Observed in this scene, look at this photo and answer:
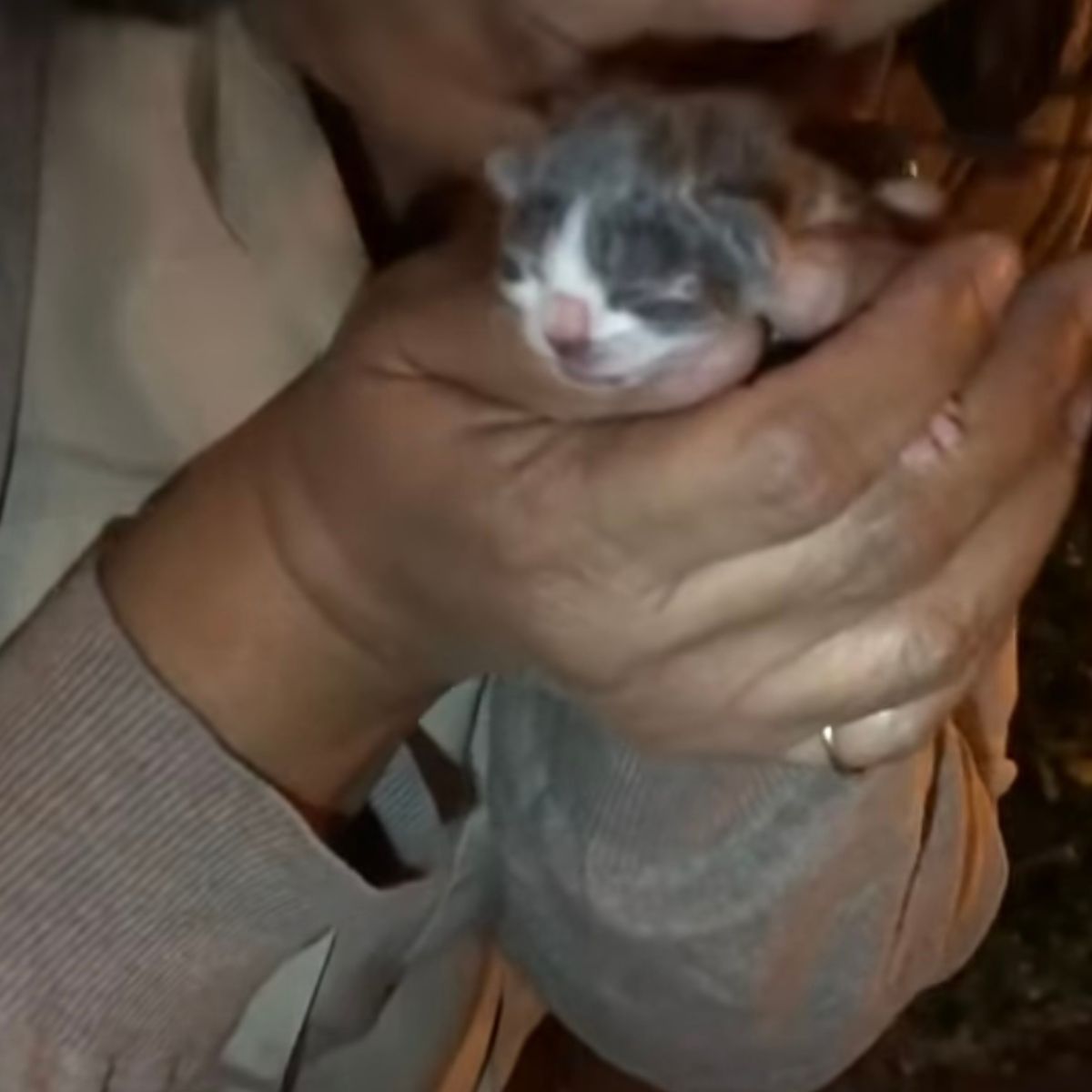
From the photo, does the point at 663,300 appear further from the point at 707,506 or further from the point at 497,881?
the point at 497,881

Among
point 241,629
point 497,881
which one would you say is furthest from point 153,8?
point 497,881

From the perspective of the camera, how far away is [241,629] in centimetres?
48

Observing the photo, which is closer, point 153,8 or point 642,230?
point 642,230

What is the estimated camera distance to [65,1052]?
0.50m

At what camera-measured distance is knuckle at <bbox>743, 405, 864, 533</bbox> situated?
0.38 meters

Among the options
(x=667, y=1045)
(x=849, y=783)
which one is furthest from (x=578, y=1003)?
(x=849, y=783)

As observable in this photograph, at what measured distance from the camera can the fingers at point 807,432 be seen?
38 cm

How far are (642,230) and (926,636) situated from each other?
13 centimetres

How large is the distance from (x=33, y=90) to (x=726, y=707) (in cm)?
21

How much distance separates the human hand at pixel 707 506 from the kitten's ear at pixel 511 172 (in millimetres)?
29

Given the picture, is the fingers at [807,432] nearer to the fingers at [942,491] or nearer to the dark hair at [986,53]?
the fingers at [942,491]

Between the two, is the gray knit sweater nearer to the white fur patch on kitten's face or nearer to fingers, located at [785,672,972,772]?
fingers, located at [785,672,972,772]

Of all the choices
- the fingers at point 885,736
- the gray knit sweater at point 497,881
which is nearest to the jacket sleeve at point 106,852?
the gray knit sweater at point 497,881

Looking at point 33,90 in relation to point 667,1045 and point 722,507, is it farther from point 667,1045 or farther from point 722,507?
point 667,1045
